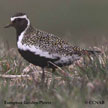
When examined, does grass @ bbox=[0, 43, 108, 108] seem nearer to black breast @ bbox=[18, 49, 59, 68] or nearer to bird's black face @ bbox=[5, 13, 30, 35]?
black breast @ bbox=[18, 49, 59, 68]

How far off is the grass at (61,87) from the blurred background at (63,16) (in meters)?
9.86

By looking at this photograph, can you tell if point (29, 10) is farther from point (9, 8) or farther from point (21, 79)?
point (21, 79)

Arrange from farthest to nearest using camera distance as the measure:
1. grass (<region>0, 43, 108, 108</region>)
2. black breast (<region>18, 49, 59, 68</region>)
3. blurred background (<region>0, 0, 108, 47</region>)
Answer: blurred background (<region>0, 0, 108, 47</region>) < black breast (<region>18, 49, 59, 68</region>) < grass (<region>0, 43, 108, 108</region>)

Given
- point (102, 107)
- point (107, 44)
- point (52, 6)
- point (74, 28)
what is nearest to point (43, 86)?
point (102, 107)

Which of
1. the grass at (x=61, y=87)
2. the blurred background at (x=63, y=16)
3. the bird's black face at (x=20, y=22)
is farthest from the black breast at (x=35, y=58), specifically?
the blurred background at (x=63, y=16)

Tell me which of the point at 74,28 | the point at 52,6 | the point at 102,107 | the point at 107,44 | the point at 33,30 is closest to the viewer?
the point at 102,107

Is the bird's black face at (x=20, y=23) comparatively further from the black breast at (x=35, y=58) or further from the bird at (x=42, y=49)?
the black breast at (x=35, y=58)

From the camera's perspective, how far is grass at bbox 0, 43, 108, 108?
582cm

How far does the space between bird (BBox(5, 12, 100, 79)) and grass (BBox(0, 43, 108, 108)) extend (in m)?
0.15

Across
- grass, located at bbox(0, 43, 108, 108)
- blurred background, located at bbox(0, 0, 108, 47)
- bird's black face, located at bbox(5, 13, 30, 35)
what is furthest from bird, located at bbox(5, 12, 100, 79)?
blurred background, located at bbox(0, 0, 108, 47)

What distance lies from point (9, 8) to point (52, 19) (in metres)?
2.51

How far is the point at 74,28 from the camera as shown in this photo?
61.3ft

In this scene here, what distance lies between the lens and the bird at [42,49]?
23.5 feet

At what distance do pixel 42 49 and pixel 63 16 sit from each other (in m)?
12.2
